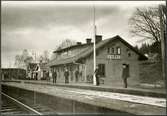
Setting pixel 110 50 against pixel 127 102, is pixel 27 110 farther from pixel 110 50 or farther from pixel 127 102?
pixel 110 50

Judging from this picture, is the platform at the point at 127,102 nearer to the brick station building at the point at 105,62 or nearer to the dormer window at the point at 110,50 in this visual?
the brick station building at the point at 105,62

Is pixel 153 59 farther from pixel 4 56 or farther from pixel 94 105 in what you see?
pixel 4 56

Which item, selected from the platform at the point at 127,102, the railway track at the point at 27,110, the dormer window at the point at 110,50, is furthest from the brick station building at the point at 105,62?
the railway track at the point at 27,110

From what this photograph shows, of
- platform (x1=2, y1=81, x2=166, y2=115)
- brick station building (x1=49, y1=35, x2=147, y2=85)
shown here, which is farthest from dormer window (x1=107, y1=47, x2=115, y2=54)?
platform (x1=2, y1=81, x2=166, y2=115)

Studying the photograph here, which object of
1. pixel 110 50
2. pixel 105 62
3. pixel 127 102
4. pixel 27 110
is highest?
pixel 110 50

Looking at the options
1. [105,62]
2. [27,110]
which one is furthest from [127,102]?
[105,62]

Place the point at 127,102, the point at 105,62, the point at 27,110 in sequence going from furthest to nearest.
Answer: the point at 105,62 < the point at 27,110 < the point at 127,102

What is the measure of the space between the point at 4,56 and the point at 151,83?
31.3ft

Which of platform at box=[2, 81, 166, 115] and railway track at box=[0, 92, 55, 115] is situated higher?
platform at box=[2, 81, 166, 115]

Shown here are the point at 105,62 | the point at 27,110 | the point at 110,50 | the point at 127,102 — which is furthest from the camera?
the point at 110,50

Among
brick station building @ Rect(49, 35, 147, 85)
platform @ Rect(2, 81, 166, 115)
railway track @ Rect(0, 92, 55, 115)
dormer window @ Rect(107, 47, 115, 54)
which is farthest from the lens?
dormer window @ Rect(107, 47, 115, 54)

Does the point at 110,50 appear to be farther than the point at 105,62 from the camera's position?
Yes

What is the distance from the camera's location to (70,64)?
19422 mm

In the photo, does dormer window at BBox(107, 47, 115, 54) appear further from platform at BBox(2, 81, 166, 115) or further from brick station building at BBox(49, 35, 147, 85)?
platform at BBox(2, 81, 166, 115)
